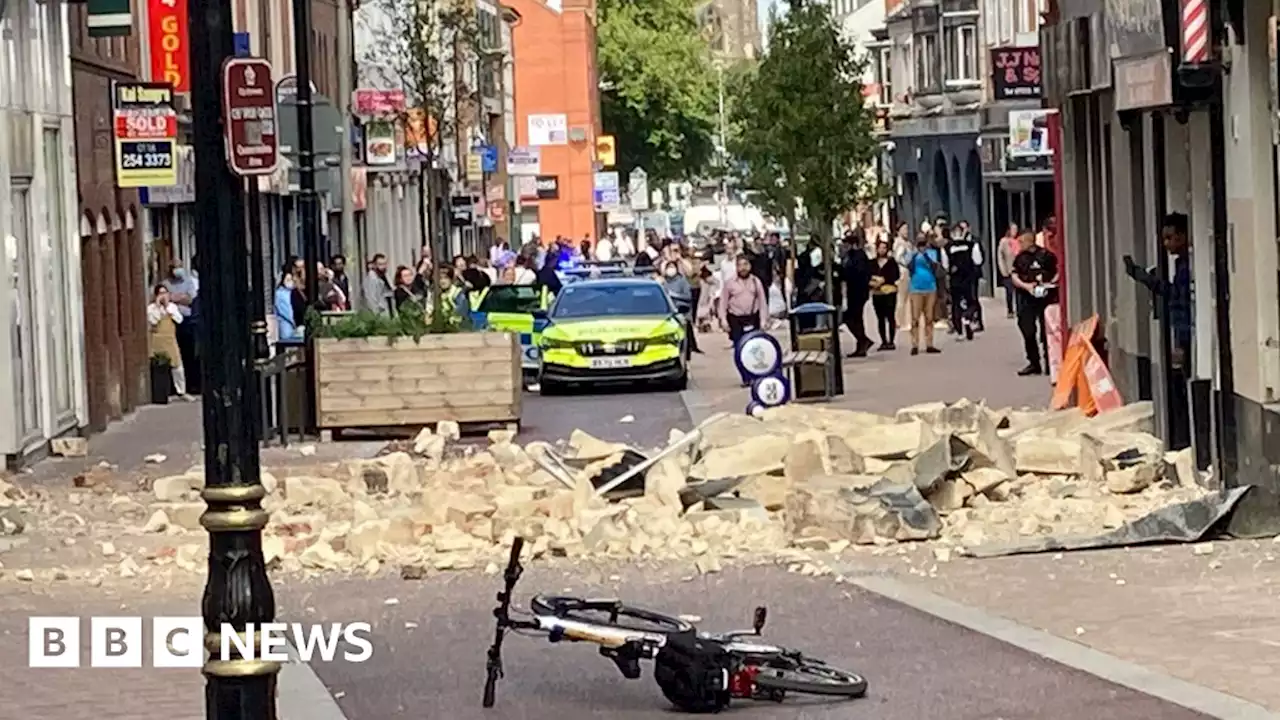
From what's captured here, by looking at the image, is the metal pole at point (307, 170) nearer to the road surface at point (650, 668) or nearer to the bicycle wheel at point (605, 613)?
the road surface at point (650, 668)

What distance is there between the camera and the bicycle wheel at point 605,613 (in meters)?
10.6

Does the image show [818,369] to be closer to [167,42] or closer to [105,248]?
[105,248]

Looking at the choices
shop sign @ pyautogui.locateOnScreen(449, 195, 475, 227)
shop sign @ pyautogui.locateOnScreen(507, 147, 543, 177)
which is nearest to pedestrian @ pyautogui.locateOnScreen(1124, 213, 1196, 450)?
shop sign @ pyautogui.locateOnScreen(449, 195, 475, 227)

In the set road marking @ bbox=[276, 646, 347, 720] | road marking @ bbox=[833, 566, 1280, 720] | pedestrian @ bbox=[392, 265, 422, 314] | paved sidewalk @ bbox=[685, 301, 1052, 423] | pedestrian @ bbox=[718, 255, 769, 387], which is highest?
pedestrian @ bbox=[392, 265, 422, 314]

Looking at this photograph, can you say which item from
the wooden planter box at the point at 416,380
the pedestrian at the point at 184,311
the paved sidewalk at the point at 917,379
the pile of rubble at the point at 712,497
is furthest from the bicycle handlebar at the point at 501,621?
the pedestrian at the point at 184,311

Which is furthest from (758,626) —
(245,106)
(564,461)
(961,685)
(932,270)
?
(932,270)

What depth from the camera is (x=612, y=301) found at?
3619 centimetres

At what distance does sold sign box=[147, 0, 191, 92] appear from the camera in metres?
36.6

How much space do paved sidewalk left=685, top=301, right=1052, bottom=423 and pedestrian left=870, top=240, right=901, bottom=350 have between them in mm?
347

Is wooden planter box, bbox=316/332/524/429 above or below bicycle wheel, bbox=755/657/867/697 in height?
above

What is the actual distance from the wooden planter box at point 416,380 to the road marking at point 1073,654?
12.6 meters

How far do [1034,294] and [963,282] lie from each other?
1196 centimetres

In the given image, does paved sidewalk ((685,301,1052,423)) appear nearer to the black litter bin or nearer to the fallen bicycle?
the black litter bin

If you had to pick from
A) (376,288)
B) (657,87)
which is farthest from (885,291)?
(657,87)
